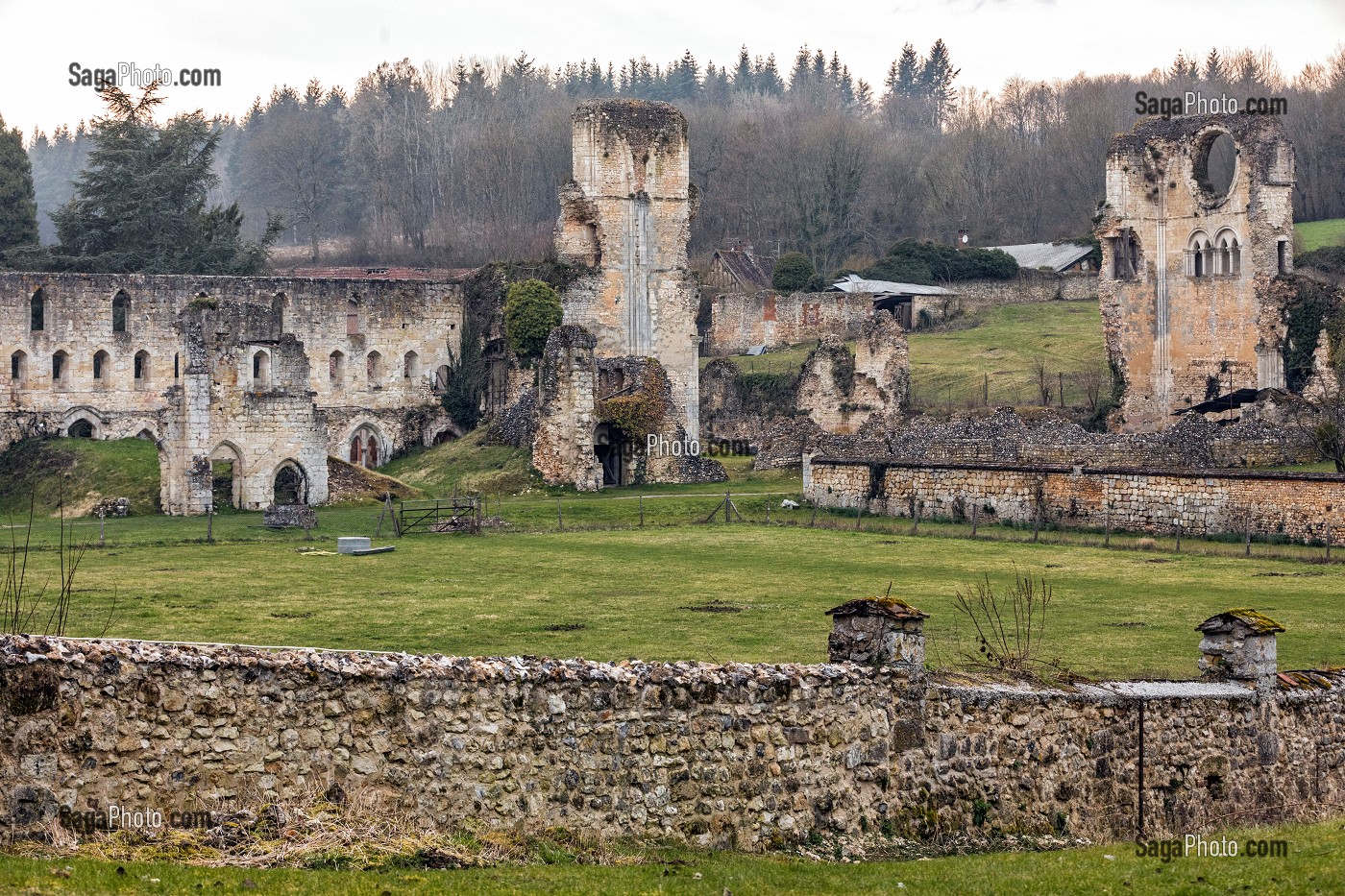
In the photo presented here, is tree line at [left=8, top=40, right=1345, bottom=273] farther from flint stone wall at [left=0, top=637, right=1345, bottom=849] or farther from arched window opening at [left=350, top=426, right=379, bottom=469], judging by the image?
flint stone wall at [left=0, top=637, right=1345, bottom=849]

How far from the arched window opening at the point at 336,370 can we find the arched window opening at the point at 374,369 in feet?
2.55

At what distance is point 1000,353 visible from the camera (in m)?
66.1

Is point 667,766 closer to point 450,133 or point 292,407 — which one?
point 292,407

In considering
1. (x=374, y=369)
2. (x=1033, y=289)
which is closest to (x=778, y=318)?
(x=1033, y=289)

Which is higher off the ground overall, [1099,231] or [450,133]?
[450,133]

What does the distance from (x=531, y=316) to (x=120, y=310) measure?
14.2 metres

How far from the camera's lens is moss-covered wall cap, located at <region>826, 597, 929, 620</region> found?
14617 mm

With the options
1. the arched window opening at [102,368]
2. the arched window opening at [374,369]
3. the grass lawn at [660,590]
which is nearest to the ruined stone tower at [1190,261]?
the grass lawn at [660,590]

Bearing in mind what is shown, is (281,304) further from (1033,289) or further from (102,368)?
(1033,289)

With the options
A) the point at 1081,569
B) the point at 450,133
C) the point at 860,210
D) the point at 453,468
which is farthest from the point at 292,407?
the point at 450,133

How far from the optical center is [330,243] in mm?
108688

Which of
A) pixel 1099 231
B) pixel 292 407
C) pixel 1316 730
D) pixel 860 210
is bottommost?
pixel 1316 730

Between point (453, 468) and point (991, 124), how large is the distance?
71.2 m

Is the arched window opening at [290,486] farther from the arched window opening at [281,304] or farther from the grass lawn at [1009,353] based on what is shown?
the grass lawn at [1009,353]
